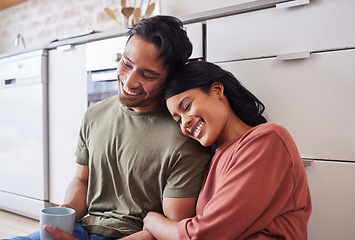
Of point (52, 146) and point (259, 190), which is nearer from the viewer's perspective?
point (259, 190)

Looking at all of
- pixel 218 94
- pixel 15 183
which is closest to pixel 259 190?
pixel 218 94

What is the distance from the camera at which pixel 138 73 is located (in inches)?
39.1

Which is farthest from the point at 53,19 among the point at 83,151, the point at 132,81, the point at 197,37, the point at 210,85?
the point at 210,85

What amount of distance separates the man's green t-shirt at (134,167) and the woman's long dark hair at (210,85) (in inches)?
5.7

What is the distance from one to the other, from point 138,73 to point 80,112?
1.03m

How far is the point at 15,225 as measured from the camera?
2.04 metres

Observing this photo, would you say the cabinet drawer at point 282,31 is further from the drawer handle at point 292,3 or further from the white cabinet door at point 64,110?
the white cabinet door at point 64,110

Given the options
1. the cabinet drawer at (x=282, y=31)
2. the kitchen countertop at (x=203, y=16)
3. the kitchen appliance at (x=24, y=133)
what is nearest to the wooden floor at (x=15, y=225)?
the kitchen appliance at (x=24, y=133)

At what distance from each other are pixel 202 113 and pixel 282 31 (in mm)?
558

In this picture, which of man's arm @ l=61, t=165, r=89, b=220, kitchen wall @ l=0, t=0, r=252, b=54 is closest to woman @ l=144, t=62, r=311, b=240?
man's arm @ l=61, t=165, r=89, b=220

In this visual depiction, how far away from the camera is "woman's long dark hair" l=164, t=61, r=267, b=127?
0.93m

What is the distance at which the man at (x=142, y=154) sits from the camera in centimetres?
96

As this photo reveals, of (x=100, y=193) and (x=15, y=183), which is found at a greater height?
(x=100, y=193)

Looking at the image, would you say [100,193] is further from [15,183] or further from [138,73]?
[15,183]
